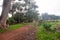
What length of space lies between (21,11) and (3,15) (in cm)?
2696

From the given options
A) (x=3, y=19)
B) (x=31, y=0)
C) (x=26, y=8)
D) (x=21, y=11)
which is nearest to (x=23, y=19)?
(x=21, y=11)

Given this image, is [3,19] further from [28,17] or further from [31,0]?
[31,0]

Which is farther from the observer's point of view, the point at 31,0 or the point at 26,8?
the point at 31,0

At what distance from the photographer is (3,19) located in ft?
62.1

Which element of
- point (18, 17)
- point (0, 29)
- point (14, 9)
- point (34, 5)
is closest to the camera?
point (0, 29)

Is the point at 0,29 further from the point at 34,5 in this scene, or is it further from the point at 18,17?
the point at 34,5

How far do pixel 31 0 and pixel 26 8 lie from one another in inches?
304

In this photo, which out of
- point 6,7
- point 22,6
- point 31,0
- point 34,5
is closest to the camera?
point 6,7

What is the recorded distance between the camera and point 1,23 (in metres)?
18.6

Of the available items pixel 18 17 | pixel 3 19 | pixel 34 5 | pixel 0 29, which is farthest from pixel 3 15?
pixel 34 5

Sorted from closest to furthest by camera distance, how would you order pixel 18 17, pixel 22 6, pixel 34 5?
pixel 18 17
pixel 22 6
pixel 34 5

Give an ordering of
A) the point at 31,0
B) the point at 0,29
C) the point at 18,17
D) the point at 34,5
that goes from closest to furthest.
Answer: the point at 0,29
the point at 18,17
the point at 31,0
the point at 34,5

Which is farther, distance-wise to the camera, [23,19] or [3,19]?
[23,19]

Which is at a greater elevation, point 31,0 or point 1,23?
point 31,0
